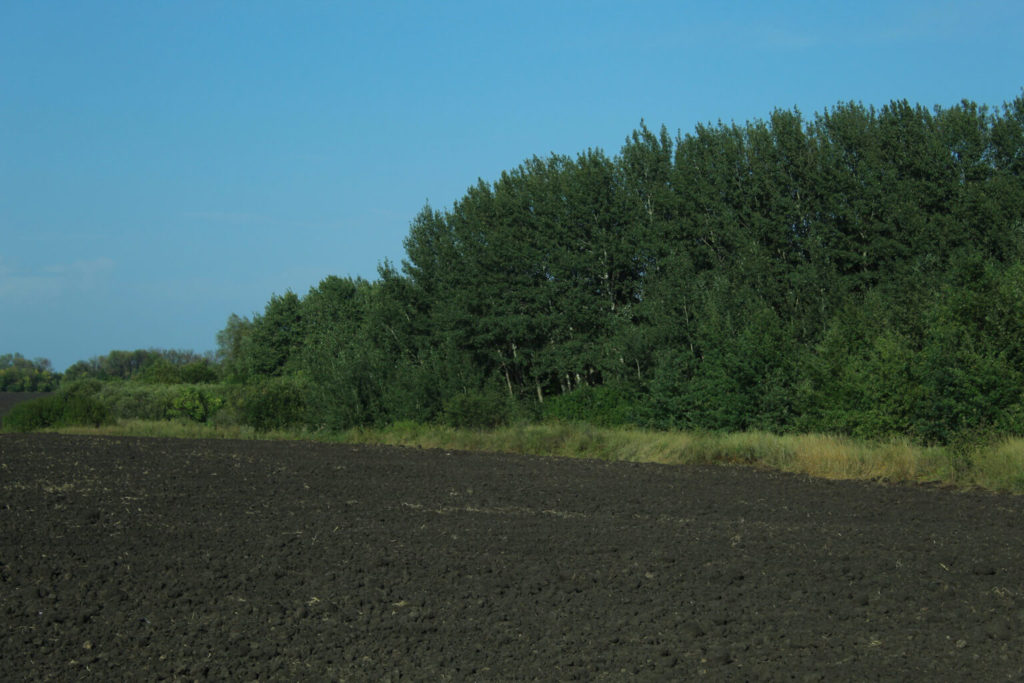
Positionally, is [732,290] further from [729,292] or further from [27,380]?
[27,380]

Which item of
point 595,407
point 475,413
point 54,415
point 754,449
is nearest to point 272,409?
point 54,415

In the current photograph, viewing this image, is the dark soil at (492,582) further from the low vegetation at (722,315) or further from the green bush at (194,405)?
the green bush at (194,405)

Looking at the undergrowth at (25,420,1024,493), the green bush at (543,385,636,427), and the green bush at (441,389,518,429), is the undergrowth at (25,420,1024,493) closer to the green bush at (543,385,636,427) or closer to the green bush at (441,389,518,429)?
the green bush at (441,389,518,429)

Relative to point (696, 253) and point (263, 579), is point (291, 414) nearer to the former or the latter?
point (696, 253)

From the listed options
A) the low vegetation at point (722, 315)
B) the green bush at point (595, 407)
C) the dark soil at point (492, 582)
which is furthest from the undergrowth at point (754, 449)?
the green bush at point (595, 407)

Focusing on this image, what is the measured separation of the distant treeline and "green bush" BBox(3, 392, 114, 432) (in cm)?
550

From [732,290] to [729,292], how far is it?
1.64 feet

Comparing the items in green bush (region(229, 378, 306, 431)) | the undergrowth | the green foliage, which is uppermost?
the green foliage

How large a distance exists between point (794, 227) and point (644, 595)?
26620mm

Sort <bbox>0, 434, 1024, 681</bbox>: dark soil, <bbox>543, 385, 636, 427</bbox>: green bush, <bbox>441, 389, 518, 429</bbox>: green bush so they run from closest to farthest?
<bbox>0, 434, 1024, 681</bbox>: dark soil → <bbox>441, 389, 518, 429</bbox>: green bush → <bbox>543, 385, 636, 427</bbox>: green bush

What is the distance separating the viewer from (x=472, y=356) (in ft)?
127

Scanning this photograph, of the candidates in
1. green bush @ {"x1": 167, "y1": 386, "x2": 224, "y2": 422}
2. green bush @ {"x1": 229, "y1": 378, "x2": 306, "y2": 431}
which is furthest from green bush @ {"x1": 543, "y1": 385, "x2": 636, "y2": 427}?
green bush @ {"x1": 167, "y1": 386, "x2": 224, "y2": 422}

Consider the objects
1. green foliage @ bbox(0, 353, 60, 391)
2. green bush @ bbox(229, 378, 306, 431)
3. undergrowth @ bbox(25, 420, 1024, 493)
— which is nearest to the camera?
undergrowth @ bbox(25, 420, 1024, 493)

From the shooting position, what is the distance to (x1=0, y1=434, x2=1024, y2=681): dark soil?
6461 millimetres
